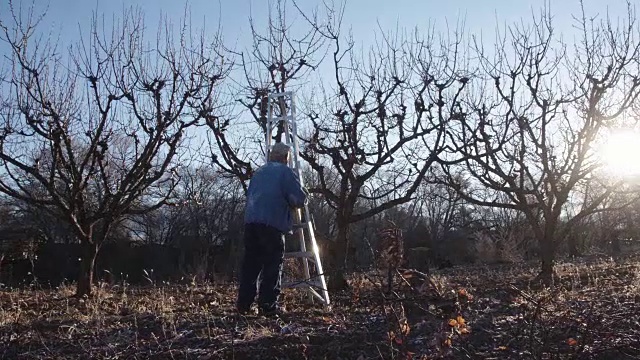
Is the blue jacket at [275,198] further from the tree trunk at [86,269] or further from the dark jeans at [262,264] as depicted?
the tree trunk at [86,269]

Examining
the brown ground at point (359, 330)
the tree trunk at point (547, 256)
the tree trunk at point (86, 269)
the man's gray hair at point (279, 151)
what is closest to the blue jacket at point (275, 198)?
the man's gray hair at point (279, 151)

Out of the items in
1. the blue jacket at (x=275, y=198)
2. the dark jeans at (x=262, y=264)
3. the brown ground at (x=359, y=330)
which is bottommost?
the brown ground at (x=359, y=330)

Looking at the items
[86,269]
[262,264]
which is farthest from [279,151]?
[86,269]

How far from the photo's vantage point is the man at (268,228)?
20.3 ft

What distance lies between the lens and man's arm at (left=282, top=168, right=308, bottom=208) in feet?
20.5

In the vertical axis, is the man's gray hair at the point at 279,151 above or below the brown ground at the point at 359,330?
above

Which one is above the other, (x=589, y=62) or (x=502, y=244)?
(x=589, y=62)

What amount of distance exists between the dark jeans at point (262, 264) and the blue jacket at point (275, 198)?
78 millimetres

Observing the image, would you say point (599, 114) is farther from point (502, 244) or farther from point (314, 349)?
point (502, 244)

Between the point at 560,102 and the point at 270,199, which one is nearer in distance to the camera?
the point at 270,199

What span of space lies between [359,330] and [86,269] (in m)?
5.43

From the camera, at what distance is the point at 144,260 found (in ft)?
93.9

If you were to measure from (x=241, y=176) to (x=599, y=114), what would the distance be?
18.8ft

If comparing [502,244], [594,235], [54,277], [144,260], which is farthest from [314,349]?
[594,235]
